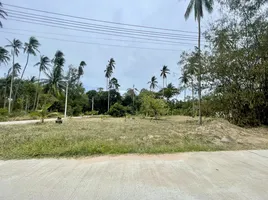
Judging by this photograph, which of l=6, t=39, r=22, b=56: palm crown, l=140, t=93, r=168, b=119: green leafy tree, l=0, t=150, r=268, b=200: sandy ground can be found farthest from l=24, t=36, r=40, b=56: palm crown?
l=0, t=150, r=268, b=200: sandy ground

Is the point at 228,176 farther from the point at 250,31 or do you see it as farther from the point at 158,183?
the point at 250,31

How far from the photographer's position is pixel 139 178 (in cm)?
295

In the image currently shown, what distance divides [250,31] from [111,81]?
36306mm

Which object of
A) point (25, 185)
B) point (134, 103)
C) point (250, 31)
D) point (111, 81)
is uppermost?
point (111, 81)

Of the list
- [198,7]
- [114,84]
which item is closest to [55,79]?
[114,84]

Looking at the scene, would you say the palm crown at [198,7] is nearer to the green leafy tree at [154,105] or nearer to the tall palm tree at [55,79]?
the green leafy tree at [154,105]

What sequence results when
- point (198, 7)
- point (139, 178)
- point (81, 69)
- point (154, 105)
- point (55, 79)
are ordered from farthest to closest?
point (81, 69) < point (55, 79) < point (154, 105) < point (198, 7) < point (139, 178)

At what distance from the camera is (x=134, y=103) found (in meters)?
42.2

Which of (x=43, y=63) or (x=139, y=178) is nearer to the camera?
(x=139, y=178)

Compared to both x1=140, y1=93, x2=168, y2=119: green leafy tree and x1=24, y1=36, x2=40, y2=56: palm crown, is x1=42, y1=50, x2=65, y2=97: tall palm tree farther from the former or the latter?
x1=140, y1=93, x2=168, y2=119: green leafy tree

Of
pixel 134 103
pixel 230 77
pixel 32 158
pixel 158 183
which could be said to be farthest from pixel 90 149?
pixel 134 103


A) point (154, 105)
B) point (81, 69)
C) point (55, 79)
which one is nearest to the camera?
point (154, 105)

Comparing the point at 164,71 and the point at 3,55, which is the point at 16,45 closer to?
the point at 3,55

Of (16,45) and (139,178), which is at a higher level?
(16,45)
